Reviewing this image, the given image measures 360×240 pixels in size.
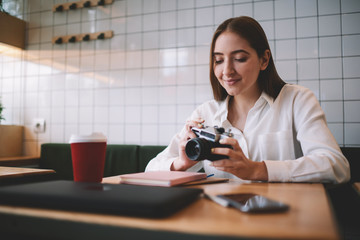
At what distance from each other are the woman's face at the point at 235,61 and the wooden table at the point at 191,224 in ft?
2.30

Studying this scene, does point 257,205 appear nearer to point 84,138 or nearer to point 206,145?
point 206,145

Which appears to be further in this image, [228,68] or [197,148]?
[228,68]

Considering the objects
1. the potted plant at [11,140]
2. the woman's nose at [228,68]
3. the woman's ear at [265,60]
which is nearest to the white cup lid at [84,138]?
the woman's nose at [228,68]

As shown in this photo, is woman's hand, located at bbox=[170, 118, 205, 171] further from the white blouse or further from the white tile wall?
the white tile wall

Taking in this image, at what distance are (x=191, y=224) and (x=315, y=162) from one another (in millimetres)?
624

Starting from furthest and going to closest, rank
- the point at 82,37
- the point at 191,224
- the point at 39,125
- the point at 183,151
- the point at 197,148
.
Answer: the point at 39,125 → the point at 82,37 → the point at 183,151 → the point at 197,148 → the point at 191,224

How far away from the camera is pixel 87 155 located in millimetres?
682

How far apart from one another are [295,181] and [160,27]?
62.4 inches

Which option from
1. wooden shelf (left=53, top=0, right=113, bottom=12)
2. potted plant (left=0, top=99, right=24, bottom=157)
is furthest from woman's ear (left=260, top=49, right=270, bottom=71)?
potted plant (left=0, top=99, right=24, bottom=157)

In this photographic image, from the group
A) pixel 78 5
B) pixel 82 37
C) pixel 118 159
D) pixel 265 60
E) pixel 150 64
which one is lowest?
pixel 118 159

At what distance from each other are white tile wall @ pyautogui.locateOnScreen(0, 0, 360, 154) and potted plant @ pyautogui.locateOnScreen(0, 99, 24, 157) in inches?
2.5

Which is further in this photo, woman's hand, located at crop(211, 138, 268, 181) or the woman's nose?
the woman's nose

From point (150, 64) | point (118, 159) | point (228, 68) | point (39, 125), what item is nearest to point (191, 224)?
point (228, 68)

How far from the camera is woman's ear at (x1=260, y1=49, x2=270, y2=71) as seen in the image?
3.87 feet
